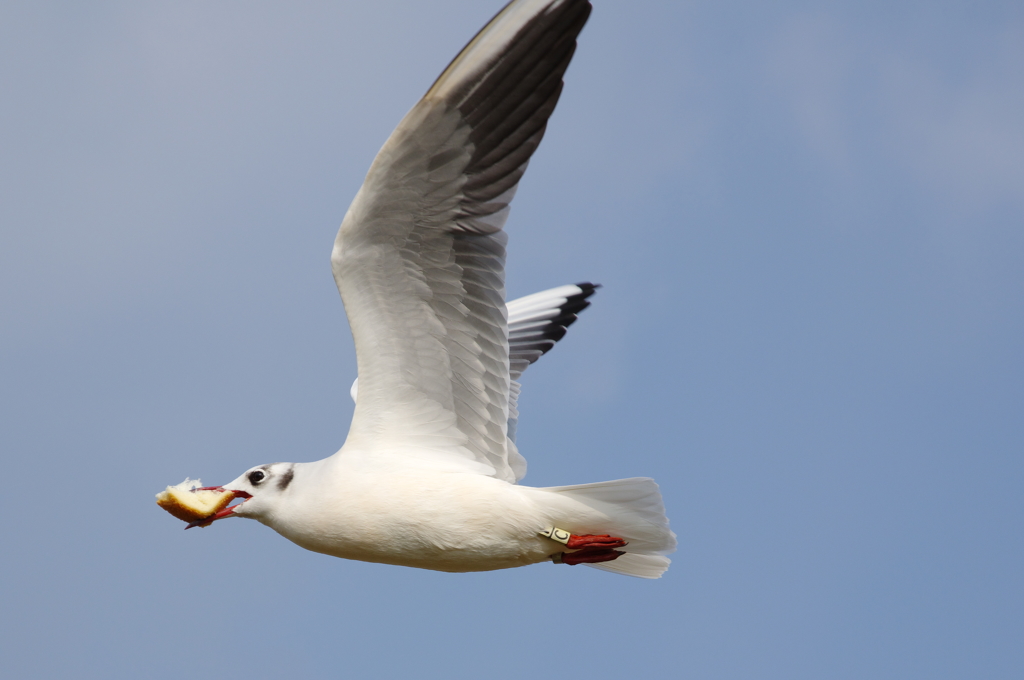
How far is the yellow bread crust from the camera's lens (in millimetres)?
5242

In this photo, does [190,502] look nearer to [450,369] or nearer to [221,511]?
[221,511]

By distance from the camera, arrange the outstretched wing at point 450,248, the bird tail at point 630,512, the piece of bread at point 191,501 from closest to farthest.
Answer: the outstretched wing at point 450,248
the bird tail at point 630,512
the piece of bread at point 191,501

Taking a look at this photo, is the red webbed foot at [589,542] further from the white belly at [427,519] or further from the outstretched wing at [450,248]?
the outstretched wing at [450,248]

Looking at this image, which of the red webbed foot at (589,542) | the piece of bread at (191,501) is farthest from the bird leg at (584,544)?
the piece of bread at (191,501)

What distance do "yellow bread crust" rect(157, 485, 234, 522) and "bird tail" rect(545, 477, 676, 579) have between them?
5.23 feet

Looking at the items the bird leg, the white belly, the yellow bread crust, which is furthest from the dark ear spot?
the bird leg

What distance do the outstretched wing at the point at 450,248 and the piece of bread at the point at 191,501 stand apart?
689 mm

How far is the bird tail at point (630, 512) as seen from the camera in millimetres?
5000

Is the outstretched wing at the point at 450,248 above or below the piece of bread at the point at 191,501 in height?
above

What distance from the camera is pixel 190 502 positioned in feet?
17.3

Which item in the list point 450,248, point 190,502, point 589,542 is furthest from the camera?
point 190,502

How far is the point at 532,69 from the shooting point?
4645 mm

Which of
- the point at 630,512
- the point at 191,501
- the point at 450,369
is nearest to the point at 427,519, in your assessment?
the point at 450,369

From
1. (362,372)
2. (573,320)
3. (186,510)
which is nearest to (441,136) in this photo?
(362,372)
